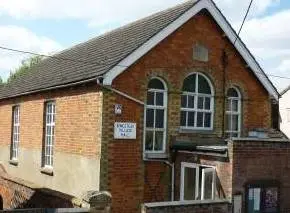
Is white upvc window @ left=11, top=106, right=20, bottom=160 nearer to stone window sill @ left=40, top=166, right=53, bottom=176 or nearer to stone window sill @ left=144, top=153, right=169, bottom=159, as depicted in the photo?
stone window sill @ left=40, top=166, right=53, bottom=176

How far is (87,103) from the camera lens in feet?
45.3

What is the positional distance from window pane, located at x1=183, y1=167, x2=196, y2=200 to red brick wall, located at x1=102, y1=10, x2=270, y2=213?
0.64m

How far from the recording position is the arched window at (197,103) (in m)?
14.9

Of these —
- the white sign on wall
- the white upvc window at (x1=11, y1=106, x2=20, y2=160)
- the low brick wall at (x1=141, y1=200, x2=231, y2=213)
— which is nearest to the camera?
the low brick wall at (x1=141, y1=200, x2=231, y2=213)

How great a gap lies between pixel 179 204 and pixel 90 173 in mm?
3470

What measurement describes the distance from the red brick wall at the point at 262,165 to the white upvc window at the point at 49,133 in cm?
700

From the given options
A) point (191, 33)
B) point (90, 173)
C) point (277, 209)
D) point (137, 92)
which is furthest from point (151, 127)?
point (277, 209)

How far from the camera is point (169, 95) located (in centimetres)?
1445

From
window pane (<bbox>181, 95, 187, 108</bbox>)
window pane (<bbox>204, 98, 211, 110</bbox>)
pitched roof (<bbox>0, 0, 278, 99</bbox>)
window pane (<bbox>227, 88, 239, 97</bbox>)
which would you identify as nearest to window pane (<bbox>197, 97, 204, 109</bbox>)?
window pane (<bbox>204, 98, 211, 110</bbox>)

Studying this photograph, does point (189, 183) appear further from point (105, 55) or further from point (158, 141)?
point (105, 55)

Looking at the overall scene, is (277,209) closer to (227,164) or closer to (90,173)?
(227,164)

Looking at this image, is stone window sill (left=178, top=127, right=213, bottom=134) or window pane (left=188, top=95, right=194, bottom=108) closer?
stone window sill (left=178, top=127, right=213, bottom=134)

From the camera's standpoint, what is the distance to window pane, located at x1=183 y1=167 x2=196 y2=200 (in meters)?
13.6

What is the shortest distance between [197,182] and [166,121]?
2185 millimetres
